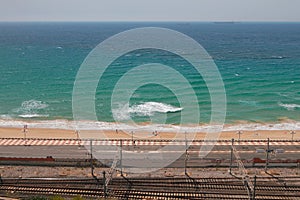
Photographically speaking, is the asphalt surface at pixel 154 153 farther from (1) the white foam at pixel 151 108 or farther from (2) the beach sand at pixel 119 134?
(1) the white foam at pixel 151 108

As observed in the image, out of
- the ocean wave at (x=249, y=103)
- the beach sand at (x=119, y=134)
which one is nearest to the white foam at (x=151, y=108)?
the beach sand at (x=119, y=134)

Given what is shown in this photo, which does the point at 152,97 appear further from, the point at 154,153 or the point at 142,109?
the point at 154,153

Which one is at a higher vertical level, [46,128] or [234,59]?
[234,59]

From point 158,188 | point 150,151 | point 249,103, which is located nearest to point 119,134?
point 150,151

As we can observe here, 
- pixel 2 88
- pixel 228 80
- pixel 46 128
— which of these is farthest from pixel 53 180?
pixel 228 80

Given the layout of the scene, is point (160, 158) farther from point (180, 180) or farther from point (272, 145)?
point (272, 145)

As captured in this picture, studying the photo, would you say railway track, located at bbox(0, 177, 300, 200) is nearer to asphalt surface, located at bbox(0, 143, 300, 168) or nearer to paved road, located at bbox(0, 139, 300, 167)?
asphalt surface, located at bbox(0, 143, 300, 168)
